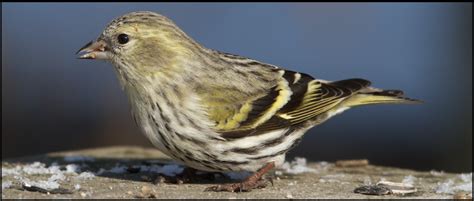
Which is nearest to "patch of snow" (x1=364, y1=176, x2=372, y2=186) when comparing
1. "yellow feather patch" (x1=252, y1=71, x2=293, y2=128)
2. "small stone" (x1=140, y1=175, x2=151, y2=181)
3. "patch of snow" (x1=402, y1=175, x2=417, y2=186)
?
"patch of snow" (x1=402, y1=175, x2=417, y2=186)

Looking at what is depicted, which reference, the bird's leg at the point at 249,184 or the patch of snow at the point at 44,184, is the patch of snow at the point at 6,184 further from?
the bird's leg at the point at 249,184

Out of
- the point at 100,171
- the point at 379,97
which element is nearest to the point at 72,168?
the point at 100,171

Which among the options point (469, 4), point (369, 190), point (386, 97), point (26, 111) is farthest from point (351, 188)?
point (26, 111)

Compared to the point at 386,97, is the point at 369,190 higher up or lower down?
lower down

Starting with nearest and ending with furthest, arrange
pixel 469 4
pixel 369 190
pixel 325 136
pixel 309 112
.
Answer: pixel 369 190 → pixel 309 112 → pixel 469 4 → pixel 325 136

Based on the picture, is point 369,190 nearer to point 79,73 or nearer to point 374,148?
point 374,148

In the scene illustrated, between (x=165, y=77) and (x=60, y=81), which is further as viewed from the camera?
(x=60, y=81)

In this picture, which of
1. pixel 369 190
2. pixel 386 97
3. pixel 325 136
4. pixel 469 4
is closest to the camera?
pixel 369 190

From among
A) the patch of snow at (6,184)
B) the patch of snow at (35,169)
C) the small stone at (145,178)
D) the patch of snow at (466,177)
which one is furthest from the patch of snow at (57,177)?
the patch of snow at (466,177)
